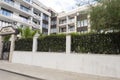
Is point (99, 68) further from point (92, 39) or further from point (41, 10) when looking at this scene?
point (41, 10)

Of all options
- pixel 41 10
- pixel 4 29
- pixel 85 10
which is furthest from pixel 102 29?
pixel 41 10

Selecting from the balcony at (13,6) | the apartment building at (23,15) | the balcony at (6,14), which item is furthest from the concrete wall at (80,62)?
the balcony at (13,6)

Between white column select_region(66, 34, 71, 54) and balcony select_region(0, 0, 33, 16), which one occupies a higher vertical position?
balcony select_region(0, 0, 33, 16)

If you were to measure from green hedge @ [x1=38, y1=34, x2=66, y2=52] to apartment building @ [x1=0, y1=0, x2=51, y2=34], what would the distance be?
65.0ft

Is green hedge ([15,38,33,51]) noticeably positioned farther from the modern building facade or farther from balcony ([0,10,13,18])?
balcony ([0,10,13,18])

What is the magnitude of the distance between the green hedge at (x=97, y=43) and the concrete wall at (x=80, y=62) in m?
0.57

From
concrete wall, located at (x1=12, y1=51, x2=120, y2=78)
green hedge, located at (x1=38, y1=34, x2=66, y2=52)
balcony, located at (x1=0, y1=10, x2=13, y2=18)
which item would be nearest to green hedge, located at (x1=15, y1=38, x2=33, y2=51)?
concrete wall, located at (x1=12, y1=51, x2=120, y2=78)

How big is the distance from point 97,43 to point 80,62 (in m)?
2.01

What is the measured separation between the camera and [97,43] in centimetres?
1138

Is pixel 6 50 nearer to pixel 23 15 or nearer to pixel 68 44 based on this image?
pixel 68 44

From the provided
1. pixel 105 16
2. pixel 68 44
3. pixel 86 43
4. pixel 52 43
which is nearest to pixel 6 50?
pixel 52 43

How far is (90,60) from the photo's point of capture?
36.1 ft

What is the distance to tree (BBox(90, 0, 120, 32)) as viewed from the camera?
895cm

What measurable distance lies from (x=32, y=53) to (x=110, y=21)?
9141mm
